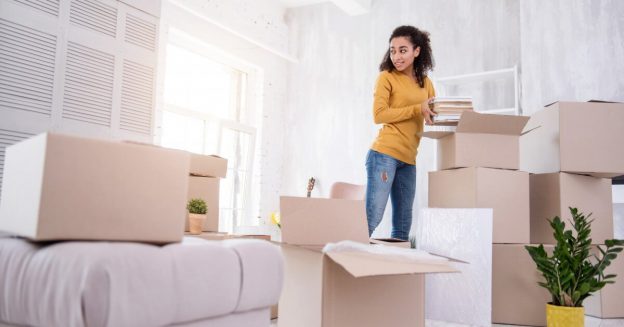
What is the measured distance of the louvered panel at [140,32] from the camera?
2770 millimetres

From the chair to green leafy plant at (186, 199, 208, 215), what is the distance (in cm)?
221

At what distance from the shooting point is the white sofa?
677mm

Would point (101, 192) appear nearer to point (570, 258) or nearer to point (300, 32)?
point (570, 258)

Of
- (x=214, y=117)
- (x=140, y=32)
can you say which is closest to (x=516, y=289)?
(x=140, y=32)

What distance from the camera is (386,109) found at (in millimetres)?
2188

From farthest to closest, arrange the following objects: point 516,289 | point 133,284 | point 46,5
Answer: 1. point 46,5
2. point 516,289
3. point 133,284

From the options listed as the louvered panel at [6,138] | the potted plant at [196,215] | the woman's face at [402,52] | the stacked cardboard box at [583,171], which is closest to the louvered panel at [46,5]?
the louvered panel at [6,138]

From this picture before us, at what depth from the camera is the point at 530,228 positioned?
2.28 m

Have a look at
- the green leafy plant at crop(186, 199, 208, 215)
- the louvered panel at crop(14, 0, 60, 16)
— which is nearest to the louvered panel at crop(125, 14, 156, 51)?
the louvered panel at crop(14, 0, 60, 16)

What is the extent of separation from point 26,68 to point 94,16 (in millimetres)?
472

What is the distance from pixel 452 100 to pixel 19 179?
5.45 ft

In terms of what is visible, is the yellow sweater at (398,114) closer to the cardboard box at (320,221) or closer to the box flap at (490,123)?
the box flap at (490,123)

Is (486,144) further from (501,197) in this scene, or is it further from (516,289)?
(516,289)

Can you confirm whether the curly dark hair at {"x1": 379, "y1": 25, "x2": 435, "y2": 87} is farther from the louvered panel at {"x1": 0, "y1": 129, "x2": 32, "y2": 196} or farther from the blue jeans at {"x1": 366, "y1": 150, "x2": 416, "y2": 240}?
the louvered panel at {"x1": 0, "y1": 129, "x2": 32, "y2": 196}
